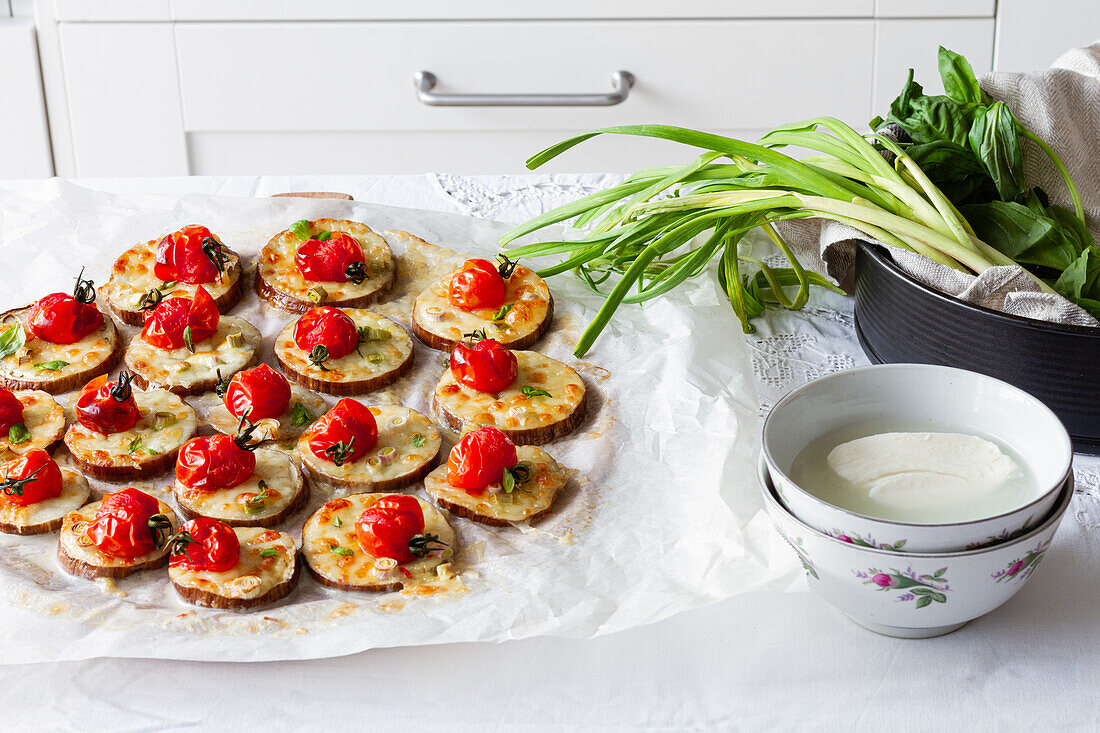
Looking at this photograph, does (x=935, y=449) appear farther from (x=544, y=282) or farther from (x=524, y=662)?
(x=544, y=282)

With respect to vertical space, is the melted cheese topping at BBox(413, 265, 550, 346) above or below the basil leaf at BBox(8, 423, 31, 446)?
above

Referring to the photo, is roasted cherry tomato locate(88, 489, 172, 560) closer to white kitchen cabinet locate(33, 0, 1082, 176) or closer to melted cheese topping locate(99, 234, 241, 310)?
melted cheese topping locate(99, 234, 241, 310)

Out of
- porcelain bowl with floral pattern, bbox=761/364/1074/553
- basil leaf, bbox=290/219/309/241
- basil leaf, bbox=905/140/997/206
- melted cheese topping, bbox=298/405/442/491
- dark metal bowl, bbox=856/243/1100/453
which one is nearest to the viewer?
porcelain bowl with floral pattern, bbox=761/364/1074/553

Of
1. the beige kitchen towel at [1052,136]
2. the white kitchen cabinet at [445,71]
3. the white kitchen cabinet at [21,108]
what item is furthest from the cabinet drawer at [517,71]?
the beige kitchen towel at [1052,136]

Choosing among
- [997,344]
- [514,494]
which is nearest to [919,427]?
[997,344]

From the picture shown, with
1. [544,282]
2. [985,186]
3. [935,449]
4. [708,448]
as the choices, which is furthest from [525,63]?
[935,449]

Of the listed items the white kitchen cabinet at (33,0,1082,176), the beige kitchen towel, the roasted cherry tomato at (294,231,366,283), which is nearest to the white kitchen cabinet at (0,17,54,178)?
the white kitchen cabinet at (33,0,1082,176)
